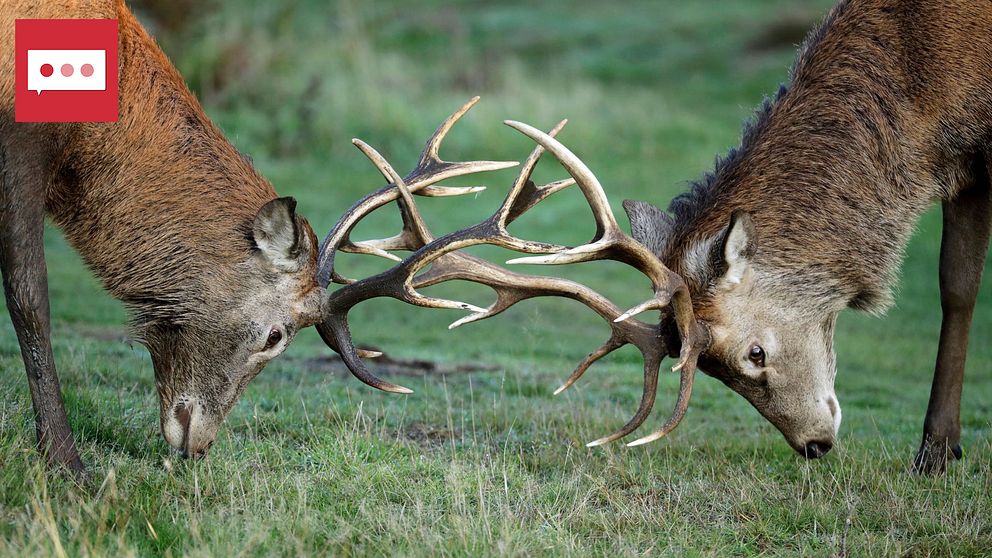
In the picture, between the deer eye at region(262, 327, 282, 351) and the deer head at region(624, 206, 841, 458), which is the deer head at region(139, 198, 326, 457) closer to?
the deer eye at region(262, 327, 282, 351)

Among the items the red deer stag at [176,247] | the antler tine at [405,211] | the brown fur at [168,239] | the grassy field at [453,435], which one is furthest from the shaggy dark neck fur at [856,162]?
the brown fur at [168,239]

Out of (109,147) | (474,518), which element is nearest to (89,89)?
(109,147)

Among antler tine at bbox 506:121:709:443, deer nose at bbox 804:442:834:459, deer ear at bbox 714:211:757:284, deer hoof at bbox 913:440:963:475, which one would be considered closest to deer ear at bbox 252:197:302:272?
antler tine at bbox 506:121:709:443

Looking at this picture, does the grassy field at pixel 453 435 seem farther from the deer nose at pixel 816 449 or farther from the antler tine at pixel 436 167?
the antler tine at pixel 436 167

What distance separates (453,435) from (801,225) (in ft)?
7.68

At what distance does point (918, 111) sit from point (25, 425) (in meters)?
5.04

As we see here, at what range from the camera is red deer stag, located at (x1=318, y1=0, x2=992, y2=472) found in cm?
614

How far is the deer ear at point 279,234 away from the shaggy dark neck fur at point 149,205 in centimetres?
14

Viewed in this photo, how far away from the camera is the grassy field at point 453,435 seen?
204 inches

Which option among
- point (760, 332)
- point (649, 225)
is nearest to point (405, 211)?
point (649, 225)

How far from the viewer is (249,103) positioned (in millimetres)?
16641

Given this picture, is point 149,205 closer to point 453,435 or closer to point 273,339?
point 273,339

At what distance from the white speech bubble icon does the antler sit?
1.37m

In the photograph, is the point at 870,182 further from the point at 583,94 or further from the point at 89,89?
the point at 583,94
